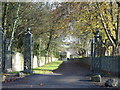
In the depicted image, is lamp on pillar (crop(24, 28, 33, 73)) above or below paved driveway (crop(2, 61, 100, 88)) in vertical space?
above

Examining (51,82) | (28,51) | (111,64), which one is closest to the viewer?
(51,82)

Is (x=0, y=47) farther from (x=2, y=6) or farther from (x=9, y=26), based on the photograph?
(x=9, y=26)

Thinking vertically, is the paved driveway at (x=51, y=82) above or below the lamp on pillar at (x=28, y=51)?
below

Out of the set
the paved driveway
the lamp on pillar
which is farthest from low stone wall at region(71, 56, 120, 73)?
the lamp on pillar

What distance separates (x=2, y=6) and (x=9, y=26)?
160 inches

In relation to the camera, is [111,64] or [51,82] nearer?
[51,82]

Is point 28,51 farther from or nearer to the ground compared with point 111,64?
farther from the ground

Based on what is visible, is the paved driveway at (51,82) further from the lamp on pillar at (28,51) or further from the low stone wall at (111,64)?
the low stone wall at (111,64)

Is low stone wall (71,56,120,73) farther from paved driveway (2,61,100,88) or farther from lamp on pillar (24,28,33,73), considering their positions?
lamp on pillar (24,28,33,73)

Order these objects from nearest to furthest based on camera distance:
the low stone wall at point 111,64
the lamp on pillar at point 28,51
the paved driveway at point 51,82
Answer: the paved driveway at point 51,82 → the low stone wall at point 111,64 → the lamp on pillar at point 28,51

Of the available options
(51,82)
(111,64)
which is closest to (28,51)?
(51,82)

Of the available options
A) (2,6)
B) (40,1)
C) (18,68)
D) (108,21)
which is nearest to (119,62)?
(108,21)

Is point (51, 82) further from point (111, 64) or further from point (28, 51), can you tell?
point (111, 64)

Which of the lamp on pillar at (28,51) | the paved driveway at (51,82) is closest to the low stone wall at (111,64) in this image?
the paved driveway at (51,82)
